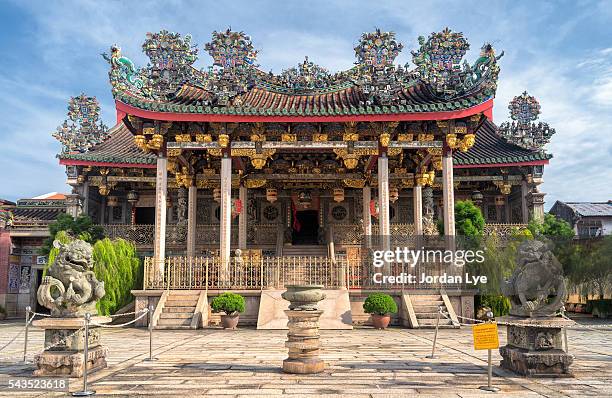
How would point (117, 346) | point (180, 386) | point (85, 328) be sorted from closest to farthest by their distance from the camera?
point (180, 386) → point (85, 328) → point (117, 346)

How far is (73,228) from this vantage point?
20.8 m

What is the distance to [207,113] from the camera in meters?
16.1

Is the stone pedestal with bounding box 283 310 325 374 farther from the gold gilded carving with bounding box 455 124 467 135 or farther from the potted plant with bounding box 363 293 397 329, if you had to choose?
the gold gilded carving with bounding box 455 124 467 135

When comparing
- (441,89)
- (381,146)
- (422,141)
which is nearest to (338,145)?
(381,146)

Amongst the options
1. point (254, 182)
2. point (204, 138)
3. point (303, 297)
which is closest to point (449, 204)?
point (204, 138)

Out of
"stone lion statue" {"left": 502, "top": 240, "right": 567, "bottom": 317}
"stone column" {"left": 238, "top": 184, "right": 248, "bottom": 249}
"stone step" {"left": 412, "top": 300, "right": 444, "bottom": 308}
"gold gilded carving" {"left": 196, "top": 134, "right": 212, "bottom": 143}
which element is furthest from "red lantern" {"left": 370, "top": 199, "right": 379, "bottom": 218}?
"stone lion statue" {"left": 502, "top": 240, "right": 567, "bottom": 317}

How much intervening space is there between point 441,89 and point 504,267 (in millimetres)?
6481

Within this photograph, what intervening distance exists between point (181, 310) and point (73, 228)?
28.7 ft

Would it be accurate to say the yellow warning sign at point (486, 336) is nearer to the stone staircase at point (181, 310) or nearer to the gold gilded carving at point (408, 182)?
the stone staircase at point (181, 310)

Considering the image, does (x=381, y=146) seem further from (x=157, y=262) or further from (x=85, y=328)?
(x=85, y=328)

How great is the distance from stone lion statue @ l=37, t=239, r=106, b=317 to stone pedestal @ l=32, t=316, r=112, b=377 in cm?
22

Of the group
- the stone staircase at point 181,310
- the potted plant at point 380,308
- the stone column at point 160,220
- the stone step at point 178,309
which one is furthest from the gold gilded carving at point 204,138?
the potted plant at point 380,308

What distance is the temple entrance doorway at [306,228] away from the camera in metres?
25.5

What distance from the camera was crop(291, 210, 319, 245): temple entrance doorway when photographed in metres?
25.5
